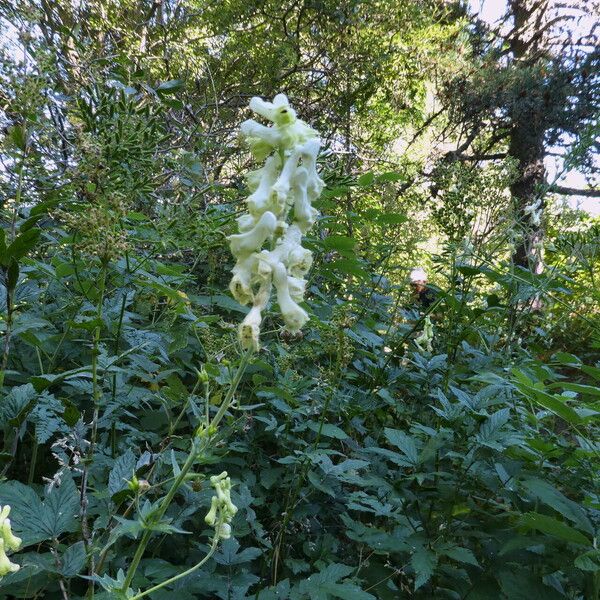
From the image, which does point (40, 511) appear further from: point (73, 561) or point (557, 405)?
point (557, 405)

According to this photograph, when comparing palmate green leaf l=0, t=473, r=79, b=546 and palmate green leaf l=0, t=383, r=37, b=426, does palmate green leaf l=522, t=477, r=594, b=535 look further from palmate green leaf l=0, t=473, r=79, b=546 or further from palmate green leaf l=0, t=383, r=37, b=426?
palmate green leaf l=0, t=383, r=37, b=426

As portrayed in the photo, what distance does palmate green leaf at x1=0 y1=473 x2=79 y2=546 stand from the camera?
157 cm

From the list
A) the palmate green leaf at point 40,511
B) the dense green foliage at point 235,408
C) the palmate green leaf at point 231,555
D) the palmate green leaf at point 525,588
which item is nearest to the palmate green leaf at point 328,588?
the dense green foliage at point 235,408

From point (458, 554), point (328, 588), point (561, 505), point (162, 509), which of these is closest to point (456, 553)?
point (458, 554)

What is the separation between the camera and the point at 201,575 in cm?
190

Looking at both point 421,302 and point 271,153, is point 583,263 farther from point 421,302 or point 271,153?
point 271,153

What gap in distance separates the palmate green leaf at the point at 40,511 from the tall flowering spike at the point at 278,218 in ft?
2.69

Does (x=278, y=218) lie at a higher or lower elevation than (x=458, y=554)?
higher

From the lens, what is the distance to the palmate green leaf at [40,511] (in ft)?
5.14

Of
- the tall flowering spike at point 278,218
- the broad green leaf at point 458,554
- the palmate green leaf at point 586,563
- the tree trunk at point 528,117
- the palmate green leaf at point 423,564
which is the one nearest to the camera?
the tall flowering spike at point 278,218

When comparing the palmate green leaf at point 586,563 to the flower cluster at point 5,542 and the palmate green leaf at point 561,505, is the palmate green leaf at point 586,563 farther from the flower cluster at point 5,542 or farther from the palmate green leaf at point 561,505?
the flower cluster at point 5,542

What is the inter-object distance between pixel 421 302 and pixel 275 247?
3857 mm

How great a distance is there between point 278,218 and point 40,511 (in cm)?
106

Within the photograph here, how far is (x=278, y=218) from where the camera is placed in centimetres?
140
